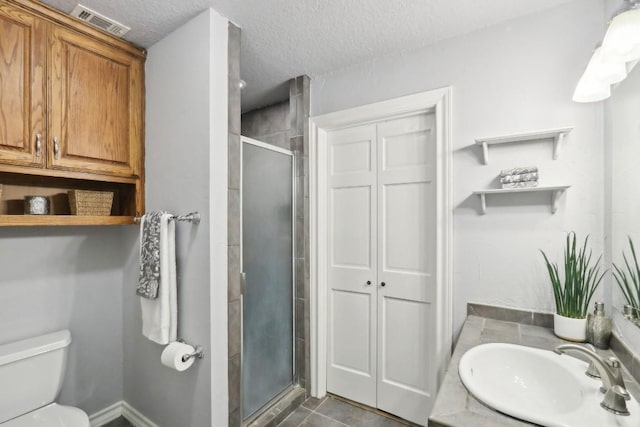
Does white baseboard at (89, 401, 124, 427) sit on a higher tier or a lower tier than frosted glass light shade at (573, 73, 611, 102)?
lower

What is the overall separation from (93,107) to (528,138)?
2258 millimetres

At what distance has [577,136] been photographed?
4.52 feet

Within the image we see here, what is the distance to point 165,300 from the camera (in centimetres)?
146

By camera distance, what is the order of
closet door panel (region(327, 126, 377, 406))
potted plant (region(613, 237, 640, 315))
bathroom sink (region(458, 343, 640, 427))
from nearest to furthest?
1. bathroom sink (region(458, 343, 640, 427))
2. potted plant (region(613, 237, 640, 315))
3. closet door panel (region(327, 126, 377, 406))

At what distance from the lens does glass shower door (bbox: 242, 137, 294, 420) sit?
1767mm

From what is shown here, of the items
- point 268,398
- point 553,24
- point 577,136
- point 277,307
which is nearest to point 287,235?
point 277,307

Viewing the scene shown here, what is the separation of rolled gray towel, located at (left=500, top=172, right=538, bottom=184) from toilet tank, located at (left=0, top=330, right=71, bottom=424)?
2.43 meters

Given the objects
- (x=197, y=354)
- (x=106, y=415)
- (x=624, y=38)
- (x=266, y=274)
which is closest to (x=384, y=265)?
(x=266, y=274)

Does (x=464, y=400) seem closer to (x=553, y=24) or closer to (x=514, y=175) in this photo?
(x=514, y=175)

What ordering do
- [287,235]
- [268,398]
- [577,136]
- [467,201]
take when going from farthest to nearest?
1. [287,235]
2. [268,398]
3. [467,201]
4. [577,136]

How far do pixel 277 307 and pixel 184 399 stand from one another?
2.35ft

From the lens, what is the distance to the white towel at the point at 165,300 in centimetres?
146

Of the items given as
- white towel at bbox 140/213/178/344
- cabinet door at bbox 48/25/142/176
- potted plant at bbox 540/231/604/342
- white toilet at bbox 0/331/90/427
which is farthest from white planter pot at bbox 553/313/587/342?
cabinet door at bbox 48/25/142/176

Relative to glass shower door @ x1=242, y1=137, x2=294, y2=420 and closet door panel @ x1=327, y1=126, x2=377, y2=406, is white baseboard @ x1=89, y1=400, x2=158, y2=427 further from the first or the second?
closet door panel @ x1=327, y1=126, x2=377, y2=406
